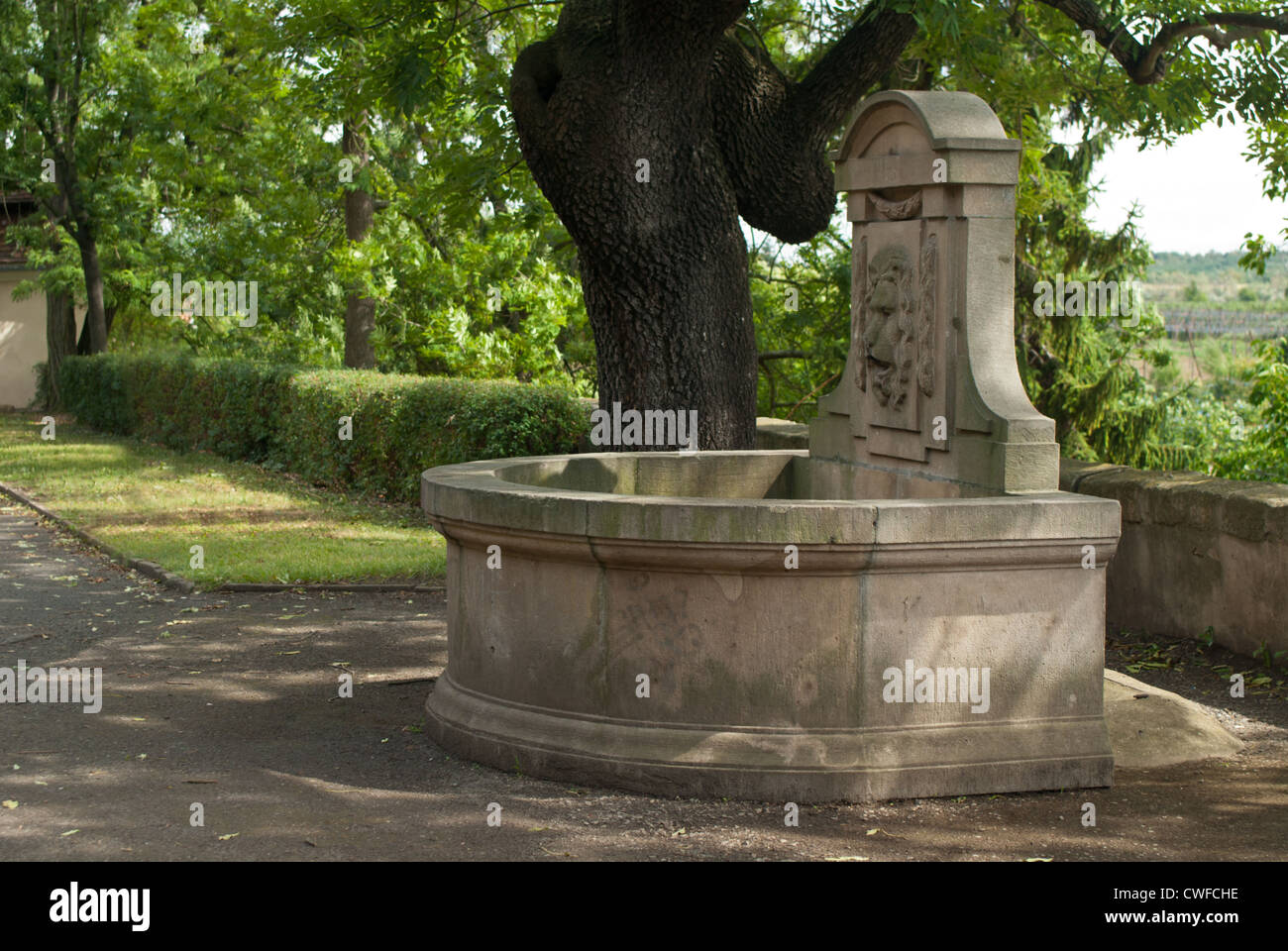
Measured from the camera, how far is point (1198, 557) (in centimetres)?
833

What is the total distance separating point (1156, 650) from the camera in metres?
8.39

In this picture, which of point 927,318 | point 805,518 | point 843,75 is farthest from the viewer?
point 843,75

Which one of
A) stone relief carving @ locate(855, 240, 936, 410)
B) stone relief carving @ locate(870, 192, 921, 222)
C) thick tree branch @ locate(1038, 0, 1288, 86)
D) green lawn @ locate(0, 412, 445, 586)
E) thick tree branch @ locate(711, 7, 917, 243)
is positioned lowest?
green lawn @ locate(0, 412, 445, 586)

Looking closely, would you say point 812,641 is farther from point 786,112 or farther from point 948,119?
point 786,112

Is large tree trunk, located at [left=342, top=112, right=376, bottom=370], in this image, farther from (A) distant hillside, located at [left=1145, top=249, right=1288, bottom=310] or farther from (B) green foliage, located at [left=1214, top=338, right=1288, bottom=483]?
(A) distant hillside, located at [left=1145, top=249, right=1288, bottom=310]

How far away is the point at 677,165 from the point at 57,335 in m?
25.3

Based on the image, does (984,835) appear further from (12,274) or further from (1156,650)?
(12,274)

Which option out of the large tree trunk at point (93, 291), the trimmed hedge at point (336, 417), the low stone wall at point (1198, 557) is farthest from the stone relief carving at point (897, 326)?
the large tree trunk at point (93, 291)

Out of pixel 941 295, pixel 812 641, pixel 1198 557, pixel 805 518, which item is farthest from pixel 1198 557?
pixel 805 518

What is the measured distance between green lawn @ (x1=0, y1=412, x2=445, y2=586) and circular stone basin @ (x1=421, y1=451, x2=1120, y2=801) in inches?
219

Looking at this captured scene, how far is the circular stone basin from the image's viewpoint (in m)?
5.29

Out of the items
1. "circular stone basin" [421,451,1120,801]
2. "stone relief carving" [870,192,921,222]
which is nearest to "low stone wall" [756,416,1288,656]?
"circular stone basin" [421,451,1120,801]

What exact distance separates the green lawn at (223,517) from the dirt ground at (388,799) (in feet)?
9.87

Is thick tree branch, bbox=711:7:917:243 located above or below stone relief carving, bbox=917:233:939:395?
above
